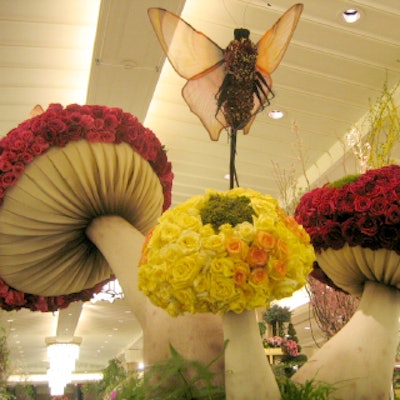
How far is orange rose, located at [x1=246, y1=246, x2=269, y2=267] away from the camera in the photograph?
724 mm

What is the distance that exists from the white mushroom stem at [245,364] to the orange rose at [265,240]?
116 millimetres

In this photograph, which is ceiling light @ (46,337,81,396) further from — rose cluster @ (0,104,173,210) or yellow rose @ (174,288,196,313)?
yellow rose @ (174,288,196,313)

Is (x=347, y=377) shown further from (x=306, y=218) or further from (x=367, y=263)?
(x=306, y=218)

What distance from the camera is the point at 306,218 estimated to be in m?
1.04

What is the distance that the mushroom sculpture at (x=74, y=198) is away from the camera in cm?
102

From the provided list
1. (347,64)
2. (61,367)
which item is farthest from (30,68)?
(61,367)

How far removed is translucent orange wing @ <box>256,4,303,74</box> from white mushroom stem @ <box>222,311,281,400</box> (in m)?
0.74

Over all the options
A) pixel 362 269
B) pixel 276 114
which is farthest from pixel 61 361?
pixel 362 269

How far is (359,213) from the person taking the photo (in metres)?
0.94

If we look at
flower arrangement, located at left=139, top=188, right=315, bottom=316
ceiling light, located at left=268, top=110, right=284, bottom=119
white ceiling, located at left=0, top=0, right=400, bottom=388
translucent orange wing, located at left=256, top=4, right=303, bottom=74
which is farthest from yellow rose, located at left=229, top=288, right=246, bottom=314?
ceiling light, located at left=268, top=110, right=284, bottom=119

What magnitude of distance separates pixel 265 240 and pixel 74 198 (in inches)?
18.0

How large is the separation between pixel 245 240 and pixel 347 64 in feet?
13.1

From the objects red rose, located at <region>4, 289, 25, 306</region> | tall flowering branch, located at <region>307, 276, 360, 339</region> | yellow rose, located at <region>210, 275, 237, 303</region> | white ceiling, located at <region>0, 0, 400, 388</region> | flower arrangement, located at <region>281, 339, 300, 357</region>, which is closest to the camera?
yellow rose, located at <region>210, 275, 237, 303</region>

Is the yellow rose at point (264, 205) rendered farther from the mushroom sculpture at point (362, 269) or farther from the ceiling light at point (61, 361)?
the ceiling light at point (61, 361)
